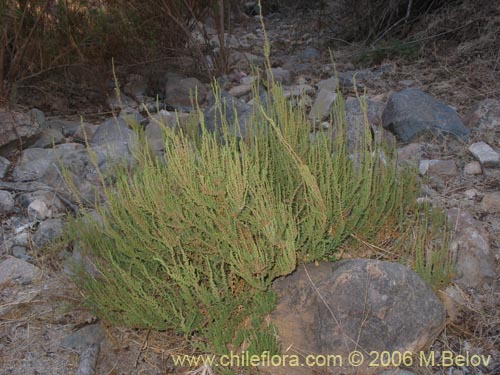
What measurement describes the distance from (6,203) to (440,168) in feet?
8.24

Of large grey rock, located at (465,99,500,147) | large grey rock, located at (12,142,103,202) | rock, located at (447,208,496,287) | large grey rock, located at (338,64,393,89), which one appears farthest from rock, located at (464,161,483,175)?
large grey rock, located at (12,142,103,202)

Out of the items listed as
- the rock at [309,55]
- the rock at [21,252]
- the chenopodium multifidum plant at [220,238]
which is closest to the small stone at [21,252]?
the rock at [21,252]

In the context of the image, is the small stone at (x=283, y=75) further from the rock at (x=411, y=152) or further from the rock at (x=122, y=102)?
the rock at (x=411, y=152)

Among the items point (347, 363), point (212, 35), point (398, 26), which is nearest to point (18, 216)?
point (347, 363)

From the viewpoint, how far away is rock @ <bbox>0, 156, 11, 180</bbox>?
3711 mm

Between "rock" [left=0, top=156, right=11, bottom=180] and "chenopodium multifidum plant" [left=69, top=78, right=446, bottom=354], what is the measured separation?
158 centimetres

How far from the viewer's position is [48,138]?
4.36 meters

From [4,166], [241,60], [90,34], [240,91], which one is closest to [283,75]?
[240,91]

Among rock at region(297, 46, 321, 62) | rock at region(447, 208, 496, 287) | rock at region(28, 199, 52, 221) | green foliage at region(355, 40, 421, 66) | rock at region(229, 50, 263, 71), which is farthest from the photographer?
rock at region(297, 46, 321, 62)

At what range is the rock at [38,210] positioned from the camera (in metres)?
3.14

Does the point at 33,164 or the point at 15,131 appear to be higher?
the point at 15,131

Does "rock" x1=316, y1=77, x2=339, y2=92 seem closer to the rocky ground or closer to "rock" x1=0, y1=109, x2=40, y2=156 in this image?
the rocky ground

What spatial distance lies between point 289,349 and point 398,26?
4724 mm

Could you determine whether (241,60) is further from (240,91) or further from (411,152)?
(411,152)
